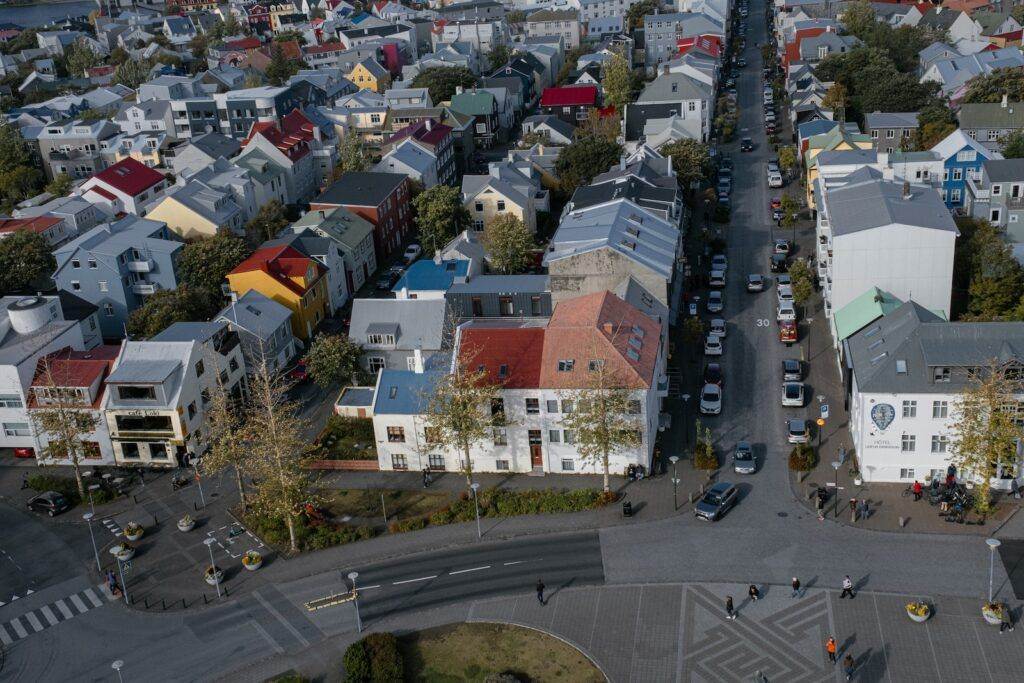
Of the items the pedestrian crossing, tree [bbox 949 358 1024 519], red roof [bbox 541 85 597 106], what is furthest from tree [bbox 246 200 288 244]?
tree [bbox 949 358 1024 519]

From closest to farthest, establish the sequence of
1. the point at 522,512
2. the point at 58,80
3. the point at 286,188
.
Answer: the point at 522,512, the point at 286,188, the point at 58,80

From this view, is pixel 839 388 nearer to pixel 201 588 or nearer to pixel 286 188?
pixel 201 588

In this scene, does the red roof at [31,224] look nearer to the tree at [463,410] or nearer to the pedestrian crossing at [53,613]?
the pedestrian crossing at [53,613]

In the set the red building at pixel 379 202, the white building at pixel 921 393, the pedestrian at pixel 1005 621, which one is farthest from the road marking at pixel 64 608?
the red building at pixel 379 202

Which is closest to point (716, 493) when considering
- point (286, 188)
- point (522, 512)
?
point (522, 512)

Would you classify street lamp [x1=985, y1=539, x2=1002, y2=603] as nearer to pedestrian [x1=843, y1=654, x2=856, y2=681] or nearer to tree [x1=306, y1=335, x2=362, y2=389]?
pedestrian [x1=843, y1=654, x2=856, y2=681]

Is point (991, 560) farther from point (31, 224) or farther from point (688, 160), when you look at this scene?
point (31, 224)

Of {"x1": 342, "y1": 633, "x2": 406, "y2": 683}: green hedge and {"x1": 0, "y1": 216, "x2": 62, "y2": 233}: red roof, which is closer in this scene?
{"x1": 342, "y1": 633, "x2": 406, "y2": 683}: green hedge
